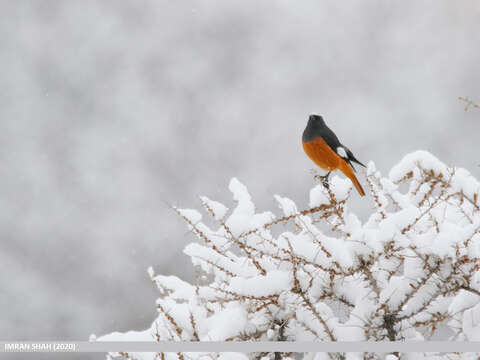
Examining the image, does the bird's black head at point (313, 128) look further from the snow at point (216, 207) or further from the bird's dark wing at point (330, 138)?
the snow at point (216, 207)

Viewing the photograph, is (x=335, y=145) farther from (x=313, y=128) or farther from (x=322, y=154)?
(x=313, y=128)

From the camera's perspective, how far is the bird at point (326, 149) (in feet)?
9.09

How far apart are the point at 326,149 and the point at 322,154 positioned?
43 mm

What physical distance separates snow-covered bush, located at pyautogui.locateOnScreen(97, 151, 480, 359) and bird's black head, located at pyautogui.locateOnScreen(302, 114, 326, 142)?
56.6 inches

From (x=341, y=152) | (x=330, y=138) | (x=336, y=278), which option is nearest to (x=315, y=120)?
(x=330, y=138)

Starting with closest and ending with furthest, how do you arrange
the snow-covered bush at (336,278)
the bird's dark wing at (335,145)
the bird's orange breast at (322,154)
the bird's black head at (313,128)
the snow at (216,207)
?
the snow-covered bush at (336,278) → the snow at (216,207) → the bird's dark wing at (335,145) → the bird's orange breast at (322,154) → the bird's black head at (313,128)

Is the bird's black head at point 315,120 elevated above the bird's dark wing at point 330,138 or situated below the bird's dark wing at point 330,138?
above

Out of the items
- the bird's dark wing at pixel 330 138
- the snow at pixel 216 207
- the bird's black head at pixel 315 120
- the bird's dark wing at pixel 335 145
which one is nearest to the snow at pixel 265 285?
the snow at pixel 216 207

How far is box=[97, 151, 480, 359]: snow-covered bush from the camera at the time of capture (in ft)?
3.76

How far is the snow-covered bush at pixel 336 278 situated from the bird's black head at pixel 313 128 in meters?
1.44

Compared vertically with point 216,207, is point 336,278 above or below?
below

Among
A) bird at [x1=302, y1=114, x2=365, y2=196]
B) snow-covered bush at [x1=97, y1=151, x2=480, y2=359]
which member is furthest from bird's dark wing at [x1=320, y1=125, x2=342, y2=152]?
snow-covered bush at [x1=97, y1=151, x2=480, y2=359]

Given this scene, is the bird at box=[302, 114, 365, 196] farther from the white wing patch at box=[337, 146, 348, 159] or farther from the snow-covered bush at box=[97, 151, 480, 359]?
the snow-covered bush at box=[97, 151, 480, 359]

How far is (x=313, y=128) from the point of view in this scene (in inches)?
118
